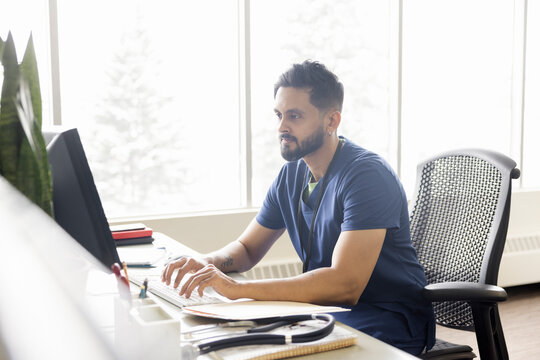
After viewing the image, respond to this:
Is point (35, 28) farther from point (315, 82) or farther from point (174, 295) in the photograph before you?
point (174, 295)

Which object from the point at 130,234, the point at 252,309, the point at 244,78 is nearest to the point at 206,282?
the point at 252,309

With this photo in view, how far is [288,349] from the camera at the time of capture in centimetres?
94

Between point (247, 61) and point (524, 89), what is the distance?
2125 mm

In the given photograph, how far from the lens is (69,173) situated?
40.4 inches

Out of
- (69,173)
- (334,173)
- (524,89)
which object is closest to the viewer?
(69,173)

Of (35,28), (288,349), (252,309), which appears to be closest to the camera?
(288,349)

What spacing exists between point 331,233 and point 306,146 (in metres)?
0.28

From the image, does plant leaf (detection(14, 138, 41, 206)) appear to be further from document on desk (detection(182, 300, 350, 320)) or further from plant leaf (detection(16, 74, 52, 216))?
document on desk (detection(182, 300, 350, 320))

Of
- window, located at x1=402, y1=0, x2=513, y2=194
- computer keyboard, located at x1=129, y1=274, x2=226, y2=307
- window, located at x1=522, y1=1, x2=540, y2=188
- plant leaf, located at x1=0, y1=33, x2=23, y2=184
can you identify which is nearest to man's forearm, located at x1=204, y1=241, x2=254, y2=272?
computer keyboard, located at x1=129, y1=274, x2=226, y2=307

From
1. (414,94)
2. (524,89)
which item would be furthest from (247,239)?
(524,89)

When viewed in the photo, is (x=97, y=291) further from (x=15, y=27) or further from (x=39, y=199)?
(x=15, y=27)

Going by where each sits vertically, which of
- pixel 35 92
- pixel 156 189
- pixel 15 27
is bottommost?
pixel 156 189

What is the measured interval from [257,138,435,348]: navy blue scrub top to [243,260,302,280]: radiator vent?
137 cm

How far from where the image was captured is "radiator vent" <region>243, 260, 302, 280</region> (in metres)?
3.07
